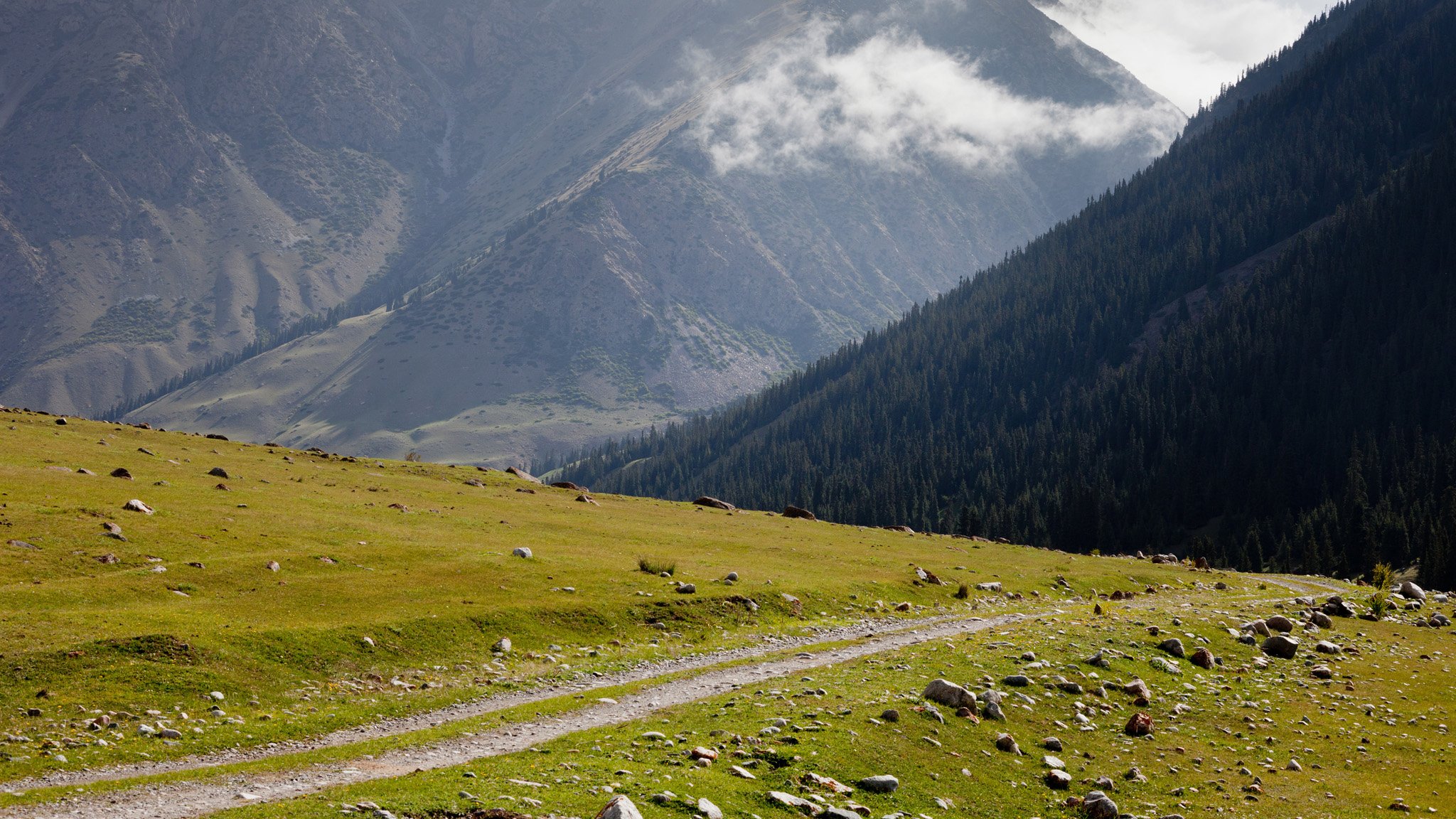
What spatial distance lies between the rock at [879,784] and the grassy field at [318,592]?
44.4 ft

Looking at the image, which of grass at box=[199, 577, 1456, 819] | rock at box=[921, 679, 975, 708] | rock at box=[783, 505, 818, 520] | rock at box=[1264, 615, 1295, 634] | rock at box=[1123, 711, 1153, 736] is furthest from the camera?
rock at box=[783, 505, 818, 520]

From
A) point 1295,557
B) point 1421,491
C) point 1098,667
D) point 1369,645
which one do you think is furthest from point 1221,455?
point 1098,667

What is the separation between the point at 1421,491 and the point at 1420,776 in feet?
496

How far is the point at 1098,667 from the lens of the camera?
32219 millimetres

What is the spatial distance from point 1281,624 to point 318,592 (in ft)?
133

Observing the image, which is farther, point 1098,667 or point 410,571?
point 410,571

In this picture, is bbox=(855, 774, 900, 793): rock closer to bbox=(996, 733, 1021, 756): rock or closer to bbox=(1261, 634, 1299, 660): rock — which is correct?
bbox=(996, 733, 1021, 756): rock

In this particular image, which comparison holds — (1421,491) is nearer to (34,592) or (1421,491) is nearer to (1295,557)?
(1295,557)

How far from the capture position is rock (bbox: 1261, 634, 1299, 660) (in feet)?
124

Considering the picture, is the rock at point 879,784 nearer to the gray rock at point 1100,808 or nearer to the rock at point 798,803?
the rock at point 798,803

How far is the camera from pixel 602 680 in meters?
31.5

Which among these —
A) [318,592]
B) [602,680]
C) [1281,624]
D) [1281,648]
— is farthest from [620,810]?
[1281,624]

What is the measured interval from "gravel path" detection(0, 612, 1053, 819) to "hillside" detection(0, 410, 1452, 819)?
0.13m

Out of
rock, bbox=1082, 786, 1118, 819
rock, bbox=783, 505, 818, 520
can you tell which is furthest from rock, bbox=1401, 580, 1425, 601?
rock, bbox=783, 505, 818, 520
